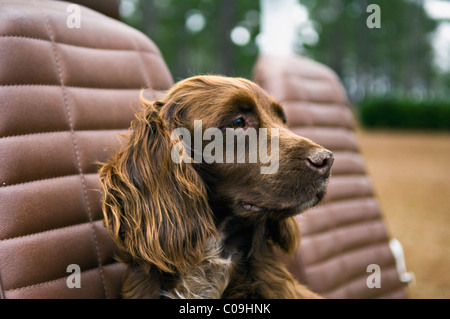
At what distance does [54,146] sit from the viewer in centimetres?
196

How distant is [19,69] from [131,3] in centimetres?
2154

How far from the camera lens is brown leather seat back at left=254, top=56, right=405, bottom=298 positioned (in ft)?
9.81

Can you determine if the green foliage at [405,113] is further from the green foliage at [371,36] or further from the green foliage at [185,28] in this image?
the green foliage at [371,36]

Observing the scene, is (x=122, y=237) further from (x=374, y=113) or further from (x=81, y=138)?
(x=374, y=113)

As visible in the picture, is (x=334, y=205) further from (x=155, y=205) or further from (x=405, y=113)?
(x=405, y=113)

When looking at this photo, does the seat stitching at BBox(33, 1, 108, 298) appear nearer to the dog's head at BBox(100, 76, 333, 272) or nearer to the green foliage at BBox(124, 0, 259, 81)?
the dog's head at BBox(100, 76, 333, 272)

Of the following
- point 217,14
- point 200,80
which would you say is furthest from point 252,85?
point 217,14

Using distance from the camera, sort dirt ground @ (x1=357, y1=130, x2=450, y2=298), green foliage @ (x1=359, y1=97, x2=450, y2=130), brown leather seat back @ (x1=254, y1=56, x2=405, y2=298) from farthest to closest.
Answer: green foliage @ (x1=359, y1=97, x2=450, y2=130)
dirt ground @ (x1=357, y1=130, x2=450, y2=298)
brown leather seat back @ (x1=254, y1=56, x2=405, y2=298)

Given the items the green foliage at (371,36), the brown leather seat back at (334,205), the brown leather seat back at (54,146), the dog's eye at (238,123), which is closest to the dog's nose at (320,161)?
the dog's eye at (238,123)

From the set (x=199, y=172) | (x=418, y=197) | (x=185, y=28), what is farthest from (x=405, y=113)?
(x=199, y=172)

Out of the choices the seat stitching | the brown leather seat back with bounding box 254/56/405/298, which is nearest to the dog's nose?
the seat stitching

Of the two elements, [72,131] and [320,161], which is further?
[72,131]

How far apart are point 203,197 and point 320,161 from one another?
0.49m

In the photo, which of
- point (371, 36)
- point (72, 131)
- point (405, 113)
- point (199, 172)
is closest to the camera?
point (199, 172)
